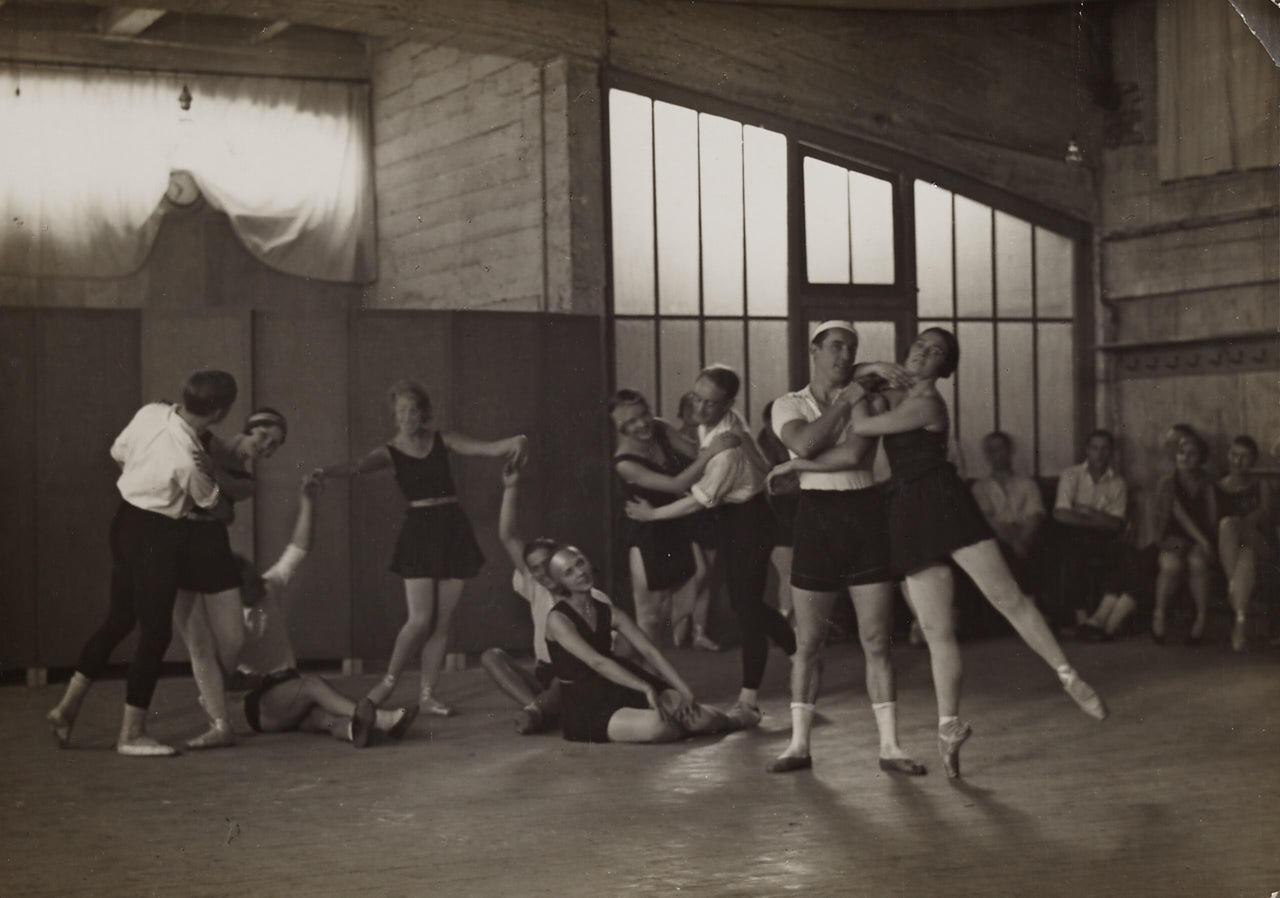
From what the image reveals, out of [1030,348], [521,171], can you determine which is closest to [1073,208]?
[1030,348]

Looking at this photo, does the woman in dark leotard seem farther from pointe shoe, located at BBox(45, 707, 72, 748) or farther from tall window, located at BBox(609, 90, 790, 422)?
pointe shoe, located at BBox(45, 707, 72, 748)

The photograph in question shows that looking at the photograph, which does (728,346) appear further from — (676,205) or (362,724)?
(362,724)

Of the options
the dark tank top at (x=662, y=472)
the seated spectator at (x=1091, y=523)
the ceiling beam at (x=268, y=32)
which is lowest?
the seated spectator at (x=1091, y=523)

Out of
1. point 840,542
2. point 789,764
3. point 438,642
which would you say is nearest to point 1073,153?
point 438,642

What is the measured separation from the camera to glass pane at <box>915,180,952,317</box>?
37.7 feet

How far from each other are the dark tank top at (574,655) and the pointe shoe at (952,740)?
1527mm

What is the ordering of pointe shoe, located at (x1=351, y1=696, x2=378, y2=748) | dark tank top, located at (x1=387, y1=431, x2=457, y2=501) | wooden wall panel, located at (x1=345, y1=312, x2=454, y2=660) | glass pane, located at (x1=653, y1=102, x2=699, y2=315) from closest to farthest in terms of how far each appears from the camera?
pointe shoe, located at (x1=351, y1=696, x2=378, y2=748), dark tank top, located at (x1=387, y1=431, x2=457, y2=501), wooden wall panel, located at (x1=345, y1=312, x2=454, y2=660), glass pane, located at (x1=653, y1=102, x2=699, y2=315)

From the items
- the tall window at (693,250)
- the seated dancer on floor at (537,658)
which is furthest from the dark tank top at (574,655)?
the tall window at (693,250)

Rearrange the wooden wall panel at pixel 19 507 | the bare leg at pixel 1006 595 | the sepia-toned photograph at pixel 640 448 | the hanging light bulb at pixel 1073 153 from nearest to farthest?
1. the sepia-toned photograph at pixel 640 448
2. the bare leg at pixel 1006 595
3. the wooden wall panel at pixel 19 507
4. the hanging light bulb at pixel 1073 153

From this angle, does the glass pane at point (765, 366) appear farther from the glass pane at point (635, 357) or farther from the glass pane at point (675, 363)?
the glass pane at point (635, 357)

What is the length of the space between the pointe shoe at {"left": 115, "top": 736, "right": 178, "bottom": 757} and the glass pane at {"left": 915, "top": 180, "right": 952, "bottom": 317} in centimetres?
645

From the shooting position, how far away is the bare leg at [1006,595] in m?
5.97

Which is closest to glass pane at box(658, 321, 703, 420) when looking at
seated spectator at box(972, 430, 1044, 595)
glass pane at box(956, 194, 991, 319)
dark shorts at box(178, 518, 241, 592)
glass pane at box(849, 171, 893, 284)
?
glass pane at box(849, 171, 893, 284)

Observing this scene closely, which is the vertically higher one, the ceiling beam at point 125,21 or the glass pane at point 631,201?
the ceiling beam at point 125,21
